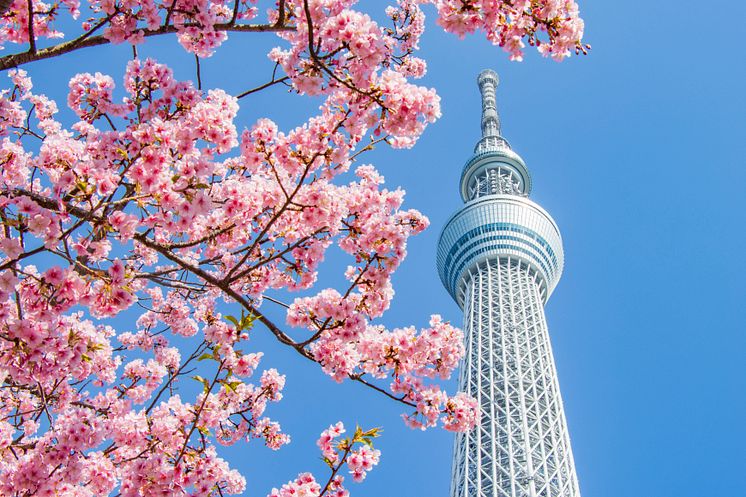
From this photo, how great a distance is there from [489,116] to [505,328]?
101ft

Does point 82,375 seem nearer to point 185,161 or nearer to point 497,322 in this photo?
point 185,161

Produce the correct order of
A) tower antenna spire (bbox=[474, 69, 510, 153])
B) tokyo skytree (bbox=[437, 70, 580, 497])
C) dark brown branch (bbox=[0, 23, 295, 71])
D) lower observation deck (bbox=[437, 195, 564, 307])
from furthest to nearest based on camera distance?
tower antenna spire (bbox=[474, 69, 510, 153]) → lower observation deck (bbox=[437, 195, 564, 307]) → tokyo skytree (bbox=[437, 70, 580, 497]) → dark brown branch (bbox=[0, 23, 295, 71])

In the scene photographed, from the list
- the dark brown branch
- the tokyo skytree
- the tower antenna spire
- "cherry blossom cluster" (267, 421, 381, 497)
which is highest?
the tower antenna spire

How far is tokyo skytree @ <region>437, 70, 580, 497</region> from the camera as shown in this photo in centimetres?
4384

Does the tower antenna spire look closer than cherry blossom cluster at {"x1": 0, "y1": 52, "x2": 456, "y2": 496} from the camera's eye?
No

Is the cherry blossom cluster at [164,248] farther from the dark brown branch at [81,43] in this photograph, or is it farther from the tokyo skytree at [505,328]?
the tokyo skytree at [505,328]

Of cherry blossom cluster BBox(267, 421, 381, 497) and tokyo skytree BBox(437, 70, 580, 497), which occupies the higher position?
tokyo skytree BBox(437, 70, 580, 497)

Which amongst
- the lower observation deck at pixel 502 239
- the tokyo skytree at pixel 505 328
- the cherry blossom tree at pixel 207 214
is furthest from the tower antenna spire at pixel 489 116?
the cherry blossom tree at pixel 207 214

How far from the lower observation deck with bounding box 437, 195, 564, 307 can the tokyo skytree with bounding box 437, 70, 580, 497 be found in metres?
0.09

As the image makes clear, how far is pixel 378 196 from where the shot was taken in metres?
5.33

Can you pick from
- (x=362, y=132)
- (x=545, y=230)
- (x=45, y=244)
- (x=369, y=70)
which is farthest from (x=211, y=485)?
(x=545, y=230)

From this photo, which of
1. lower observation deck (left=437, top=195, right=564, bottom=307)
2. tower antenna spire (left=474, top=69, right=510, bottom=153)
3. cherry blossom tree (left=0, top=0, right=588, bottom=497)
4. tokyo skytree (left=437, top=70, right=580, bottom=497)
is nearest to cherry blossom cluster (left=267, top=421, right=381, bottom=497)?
cherry blossom tree (left=0, top=0, right=588, bottom=497)

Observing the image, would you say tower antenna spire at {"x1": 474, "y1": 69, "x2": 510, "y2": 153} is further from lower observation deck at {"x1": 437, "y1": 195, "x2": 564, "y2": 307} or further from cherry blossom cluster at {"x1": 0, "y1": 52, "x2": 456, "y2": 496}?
cherry blossom cluster at {"x1": 0, "y1": 52, "x2": 456, "y2": 496}

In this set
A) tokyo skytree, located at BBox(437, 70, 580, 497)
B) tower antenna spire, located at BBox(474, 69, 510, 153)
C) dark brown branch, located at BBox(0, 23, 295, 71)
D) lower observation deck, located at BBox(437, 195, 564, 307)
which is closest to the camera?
dark brown branch, located at BBox(0, 23, 295, 71)
